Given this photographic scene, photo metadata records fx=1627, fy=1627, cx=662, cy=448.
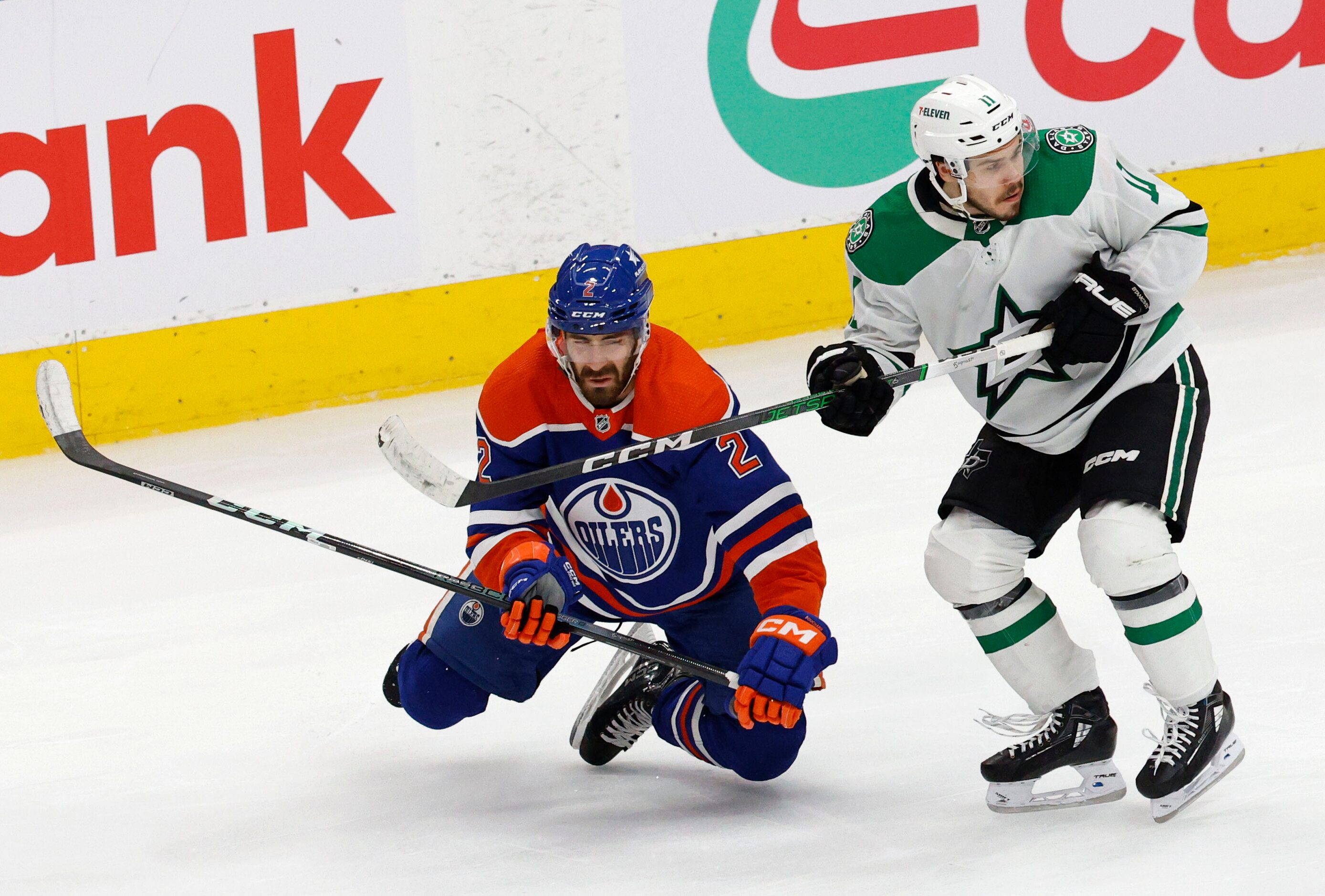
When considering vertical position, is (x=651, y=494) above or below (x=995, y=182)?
below

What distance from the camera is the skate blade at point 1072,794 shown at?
7.80 ft

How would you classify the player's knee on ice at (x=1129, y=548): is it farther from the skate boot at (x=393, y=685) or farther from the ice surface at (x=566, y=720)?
the skate boot at (x=393, y=685)

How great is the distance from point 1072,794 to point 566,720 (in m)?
Result: 0.99

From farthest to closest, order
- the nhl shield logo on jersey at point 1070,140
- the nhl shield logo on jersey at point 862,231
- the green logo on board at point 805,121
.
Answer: the green logo on board at point 805,121, the nhl shield logo on jersey at point 862,231, the nhl shield logo on jersey at point 1070,140

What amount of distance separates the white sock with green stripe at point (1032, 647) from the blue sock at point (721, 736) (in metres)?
0.32

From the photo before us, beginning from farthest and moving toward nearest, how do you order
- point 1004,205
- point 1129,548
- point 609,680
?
point 609,680, point 1004,205, point 1129,548

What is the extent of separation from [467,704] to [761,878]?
2.34 feet

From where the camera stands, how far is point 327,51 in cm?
492

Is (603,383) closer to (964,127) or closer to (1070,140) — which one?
(964,127)

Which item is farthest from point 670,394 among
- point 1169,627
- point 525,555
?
point 1169,627

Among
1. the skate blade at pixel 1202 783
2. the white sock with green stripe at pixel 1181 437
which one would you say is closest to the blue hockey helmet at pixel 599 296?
the white sock with green stripe at pixel 1181 437

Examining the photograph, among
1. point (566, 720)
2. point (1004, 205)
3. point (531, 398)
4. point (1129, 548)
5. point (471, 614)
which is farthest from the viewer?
point (566, 720)

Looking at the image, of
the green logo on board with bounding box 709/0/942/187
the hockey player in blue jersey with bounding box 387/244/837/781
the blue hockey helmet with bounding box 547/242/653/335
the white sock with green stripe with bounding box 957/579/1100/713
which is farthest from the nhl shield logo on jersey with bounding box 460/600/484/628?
the green logo on board with bounding box 709/0/942/187

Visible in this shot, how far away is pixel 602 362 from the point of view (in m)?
2.41
